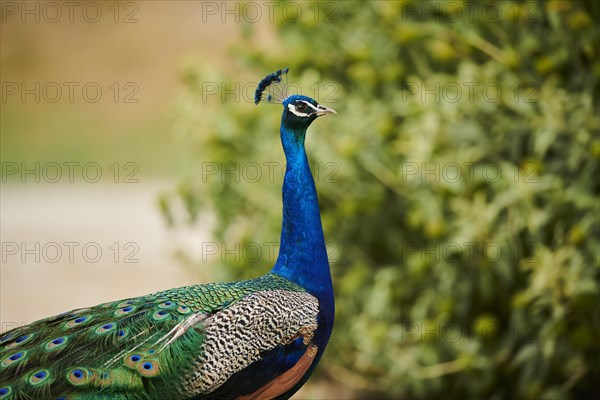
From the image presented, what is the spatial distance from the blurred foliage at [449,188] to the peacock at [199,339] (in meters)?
1.00

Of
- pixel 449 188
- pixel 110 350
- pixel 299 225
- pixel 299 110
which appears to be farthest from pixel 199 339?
pixel 449 188

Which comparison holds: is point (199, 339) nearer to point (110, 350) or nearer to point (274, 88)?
point (110, 350)

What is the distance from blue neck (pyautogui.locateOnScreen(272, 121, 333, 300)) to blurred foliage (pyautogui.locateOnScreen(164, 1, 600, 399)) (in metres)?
0.96

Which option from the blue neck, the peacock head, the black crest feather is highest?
the black crest feather

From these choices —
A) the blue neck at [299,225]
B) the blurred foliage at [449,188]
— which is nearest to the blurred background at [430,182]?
the blurred foliage at [449,188]

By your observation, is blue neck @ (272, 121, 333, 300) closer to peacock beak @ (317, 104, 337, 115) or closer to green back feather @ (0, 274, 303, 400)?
peacock beak @ (317, 104, 337, 115)

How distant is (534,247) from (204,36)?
1052cm

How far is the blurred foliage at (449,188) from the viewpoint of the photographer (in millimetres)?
3014

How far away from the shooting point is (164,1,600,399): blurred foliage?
9.89ft

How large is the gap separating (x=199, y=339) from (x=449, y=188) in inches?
58.4

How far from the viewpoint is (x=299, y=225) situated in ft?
7.38

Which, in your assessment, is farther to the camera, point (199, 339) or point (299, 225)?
point (299, 225)

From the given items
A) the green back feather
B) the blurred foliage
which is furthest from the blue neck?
the blurred foliage

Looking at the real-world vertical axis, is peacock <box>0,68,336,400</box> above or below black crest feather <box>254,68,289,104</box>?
below
